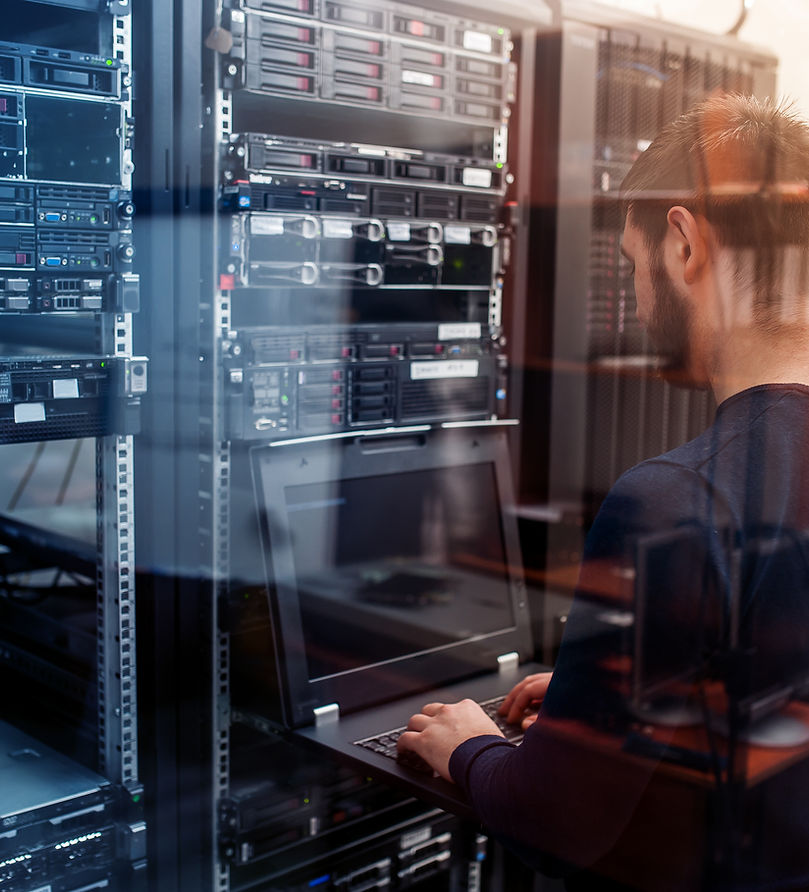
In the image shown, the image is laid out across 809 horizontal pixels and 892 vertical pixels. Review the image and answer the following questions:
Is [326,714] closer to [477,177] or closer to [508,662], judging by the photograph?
[508,662]

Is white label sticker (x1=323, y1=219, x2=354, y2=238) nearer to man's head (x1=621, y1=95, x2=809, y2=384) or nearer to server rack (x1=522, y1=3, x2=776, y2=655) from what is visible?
server rack (x1=522, y1=3, x2=776, y2=655)

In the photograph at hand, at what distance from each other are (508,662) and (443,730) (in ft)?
1.92

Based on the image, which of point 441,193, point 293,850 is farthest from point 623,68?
point 293,850

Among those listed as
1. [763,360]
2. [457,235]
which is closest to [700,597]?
[763,360]

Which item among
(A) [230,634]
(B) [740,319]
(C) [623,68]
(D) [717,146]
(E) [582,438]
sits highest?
(C) [623,68]

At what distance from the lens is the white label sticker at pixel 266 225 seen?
1.68 m

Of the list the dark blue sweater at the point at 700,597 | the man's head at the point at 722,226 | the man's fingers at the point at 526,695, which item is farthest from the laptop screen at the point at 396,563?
the man's head at the point at 722,226

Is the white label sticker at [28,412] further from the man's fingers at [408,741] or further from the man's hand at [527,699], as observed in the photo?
the man's hand at [527,699]

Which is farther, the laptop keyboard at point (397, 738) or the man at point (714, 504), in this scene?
the laptop keyboard at point (397, 738)

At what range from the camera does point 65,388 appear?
4.99 feet

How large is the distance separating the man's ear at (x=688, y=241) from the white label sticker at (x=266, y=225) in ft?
2.45

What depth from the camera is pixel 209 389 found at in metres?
1.67

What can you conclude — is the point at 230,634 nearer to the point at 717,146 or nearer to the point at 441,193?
the point at 441,193

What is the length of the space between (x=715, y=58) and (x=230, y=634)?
170cm
